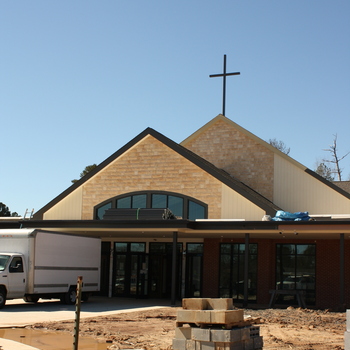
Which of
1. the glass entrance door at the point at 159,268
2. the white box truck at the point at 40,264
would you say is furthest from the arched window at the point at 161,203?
the white box truck at the point at 40,264

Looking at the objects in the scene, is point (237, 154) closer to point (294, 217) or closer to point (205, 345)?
point (294, 217)

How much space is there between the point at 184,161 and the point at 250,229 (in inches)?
213

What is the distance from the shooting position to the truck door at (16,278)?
22234mm

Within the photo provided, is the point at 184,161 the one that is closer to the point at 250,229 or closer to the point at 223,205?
the point at 223,205

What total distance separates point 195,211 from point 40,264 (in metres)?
7.98

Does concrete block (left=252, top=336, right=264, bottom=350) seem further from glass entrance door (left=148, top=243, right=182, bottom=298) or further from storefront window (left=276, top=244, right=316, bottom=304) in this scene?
glass entrance door (left=148, top=243, right=182, bottom=298)

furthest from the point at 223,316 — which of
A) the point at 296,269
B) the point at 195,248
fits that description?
the point at 195,248

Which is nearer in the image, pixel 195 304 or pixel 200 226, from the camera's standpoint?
pixel 195 304

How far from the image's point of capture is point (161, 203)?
29.1 m

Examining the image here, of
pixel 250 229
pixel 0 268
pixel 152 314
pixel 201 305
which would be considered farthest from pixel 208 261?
pixel 201 305

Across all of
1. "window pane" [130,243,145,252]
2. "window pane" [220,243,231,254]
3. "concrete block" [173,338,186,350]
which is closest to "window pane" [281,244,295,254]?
"window pane" [220,243,231,254]

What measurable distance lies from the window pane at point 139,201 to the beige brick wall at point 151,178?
32 centimetres

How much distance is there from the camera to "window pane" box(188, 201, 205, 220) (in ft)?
92.6

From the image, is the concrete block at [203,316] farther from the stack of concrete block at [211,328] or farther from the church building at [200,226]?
the church building at [200,226]
